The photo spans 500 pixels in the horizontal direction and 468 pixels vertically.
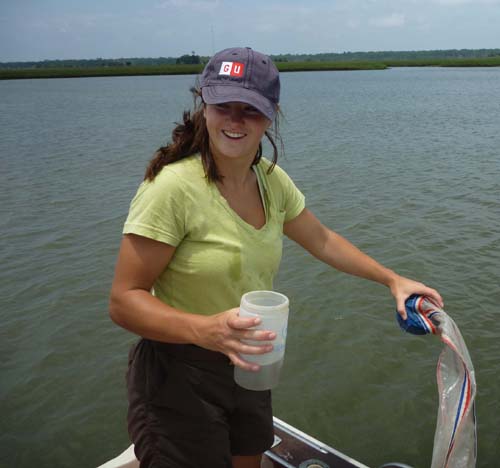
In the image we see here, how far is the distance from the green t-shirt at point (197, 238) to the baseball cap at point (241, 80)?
270 mm

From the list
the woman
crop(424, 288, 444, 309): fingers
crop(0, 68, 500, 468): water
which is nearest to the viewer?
the woman

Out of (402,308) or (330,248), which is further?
(330,248)

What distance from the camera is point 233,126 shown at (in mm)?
2020

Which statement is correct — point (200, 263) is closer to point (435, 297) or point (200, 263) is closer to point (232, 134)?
point (232, 134)

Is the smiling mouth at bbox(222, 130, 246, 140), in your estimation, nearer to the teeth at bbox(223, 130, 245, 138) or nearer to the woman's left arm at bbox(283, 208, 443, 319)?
the teeth at bbox(223, 130, 245, 138)

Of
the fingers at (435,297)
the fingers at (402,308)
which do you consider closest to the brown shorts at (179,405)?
the fingers at (402,308)

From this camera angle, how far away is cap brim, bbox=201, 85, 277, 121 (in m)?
1.95

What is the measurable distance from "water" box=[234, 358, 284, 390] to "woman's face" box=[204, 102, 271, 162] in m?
0.80

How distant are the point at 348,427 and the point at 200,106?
3.59m

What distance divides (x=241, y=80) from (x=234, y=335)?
A: 928 millimetres

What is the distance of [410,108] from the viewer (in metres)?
29.7

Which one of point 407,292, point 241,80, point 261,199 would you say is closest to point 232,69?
point 241,80

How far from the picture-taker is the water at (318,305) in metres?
4.85

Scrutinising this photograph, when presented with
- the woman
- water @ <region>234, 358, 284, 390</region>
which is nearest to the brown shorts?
the woman
